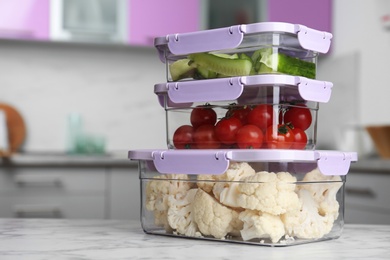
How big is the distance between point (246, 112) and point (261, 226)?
0.63 feet

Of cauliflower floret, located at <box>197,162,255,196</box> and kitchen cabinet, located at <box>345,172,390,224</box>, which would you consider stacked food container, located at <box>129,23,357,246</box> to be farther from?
kitchen cabinet, located at <box>345,172,390,224</box>

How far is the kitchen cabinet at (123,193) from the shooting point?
A: 3.19 metres

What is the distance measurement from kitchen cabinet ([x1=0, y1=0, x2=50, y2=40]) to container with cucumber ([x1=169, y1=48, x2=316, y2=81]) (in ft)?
7.86

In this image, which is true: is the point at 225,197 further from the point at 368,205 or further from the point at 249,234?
the point at 368,205

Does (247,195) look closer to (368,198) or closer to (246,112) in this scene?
(246,112)

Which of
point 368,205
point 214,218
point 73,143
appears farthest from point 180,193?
point 73,143

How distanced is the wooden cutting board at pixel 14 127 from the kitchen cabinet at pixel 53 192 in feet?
1.76

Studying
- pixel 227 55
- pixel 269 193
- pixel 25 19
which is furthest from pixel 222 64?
pixel 25 19

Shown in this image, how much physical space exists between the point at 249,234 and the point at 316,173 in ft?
0.48

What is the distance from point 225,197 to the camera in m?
0.97

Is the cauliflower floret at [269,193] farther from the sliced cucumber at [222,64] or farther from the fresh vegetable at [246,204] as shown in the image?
the sliced cucumber at [222,64]

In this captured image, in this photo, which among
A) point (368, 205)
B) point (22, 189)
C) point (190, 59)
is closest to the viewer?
point (190, 59)

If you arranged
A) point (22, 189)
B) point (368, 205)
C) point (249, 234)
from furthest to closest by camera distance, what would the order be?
point (22, 189) → point (368, 205) → point (249, 234)

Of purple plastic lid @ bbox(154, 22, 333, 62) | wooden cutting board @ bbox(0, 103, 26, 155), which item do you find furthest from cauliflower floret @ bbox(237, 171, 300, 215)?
wooden cutting board @ bbox(0, 103, 26, 155)
